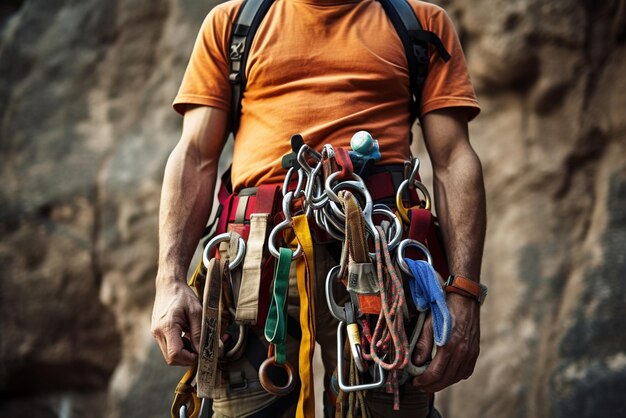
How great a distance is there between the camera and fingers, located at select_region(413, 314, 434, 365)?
64.7 inches

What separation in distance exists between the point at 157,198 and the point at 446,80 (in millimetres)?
2550

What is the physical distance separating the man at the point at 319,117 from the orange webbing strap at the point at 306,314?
0.24 feet

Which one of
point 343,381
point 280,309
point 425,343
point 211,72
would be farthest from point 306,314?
point 211,72

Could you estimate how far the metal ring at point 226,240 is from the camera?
1724 mm

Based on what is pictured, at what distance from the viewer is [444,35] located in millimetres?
1991

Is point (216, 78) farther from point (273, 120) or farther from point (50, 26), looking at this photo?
point (50, 26)

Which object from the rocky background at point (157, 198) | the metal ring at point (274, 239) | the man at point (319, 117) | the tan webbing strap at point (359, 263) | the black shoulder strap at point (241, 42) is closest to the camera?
the tan webbing strap at point (359, 263)

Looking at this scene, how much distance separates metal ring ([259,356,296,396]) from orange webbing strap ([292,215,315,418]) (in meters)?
0.03

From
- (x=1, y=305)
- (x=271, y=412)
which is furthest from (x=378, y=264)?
(x=1, y=305)

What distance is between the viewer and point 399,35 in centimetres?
193

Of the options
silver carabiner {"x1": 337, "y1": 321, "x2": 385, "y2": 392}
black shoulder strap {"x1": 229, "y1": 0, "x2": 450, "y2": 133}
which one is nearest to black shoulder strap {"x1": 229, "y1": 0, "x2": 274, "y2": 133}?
black shoulder strap {"x1": 229, "y1": 0, "x2": 450, "y2": 133}

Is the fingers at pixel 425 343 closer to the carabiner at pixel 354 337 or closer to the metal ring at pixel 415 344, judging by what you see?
the metal ring at pixel 415 344

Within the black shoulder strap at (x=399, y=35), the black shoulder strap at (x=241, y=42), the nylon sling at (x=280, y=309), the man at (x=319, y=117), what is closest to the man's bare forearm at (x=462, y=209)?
the man at (x=319, y=117)

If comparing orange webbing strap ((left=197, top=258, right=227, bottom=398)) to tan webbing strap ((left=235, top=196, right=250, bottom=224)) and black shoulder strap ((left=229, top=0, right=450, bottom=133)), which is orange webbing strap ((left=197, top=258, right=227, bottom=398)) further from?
black shoulder strap ((left=229, top=0, right=450, bottom=133))
